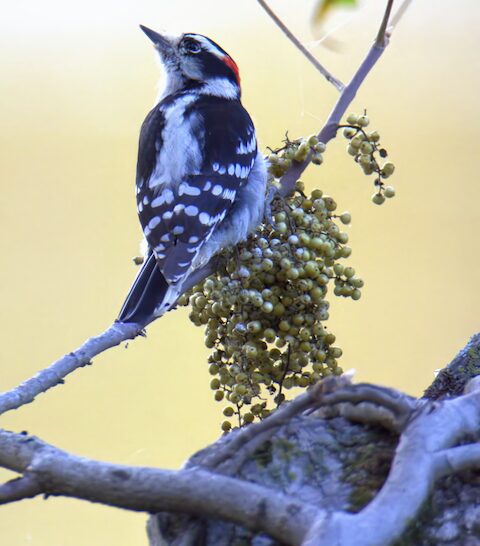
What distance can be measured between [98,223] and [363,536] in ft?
10.8

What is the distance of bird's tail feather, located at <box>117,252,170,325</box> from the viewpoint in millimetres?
1830

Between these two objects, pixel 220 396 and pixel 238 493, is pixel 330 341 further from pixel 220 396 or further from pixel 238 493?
pixel 238 493

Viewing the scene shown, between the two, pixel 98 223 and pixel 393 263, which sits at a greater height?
pixel 98 223

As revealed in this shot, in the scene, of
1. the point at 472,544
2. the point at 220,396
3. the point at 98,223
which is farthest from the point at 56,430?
the point at 472,544

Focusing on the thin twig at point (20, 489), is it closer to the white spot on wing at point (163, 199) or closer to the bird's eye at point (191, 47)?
the white spot on wing at point (163, 199)

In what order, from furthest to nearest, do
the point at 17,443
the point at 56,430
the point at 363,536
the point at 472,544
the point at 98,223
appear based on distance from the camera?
the point at 98,223 → the point at 56,430 → the point at 17,443 → the point at 472,544 → the point at 363,536

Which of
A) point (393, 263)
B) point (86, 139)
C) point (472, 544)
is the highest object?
point (86, 139)

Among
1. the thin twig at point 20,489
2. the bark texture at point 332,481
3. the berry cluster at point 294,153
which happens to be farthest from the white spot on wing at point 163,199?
the thin twig at point 20,489

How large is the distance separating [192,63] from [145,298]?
3.66ft

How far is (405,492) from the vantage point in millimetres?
1094

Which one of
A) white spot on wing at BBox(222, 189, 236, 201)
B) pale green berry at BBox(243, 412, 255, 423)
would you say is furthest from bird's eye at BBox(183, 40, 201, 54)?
pale green berry at BBox(243, 412, 255, 423)

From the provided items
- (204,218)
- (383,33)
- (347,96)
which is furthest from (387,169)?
(204,218)

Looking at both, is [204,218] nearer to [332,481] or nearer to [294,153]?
[294,153]

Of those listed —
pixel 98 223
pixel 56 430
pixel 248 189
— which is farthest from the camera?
pixel 98 223
